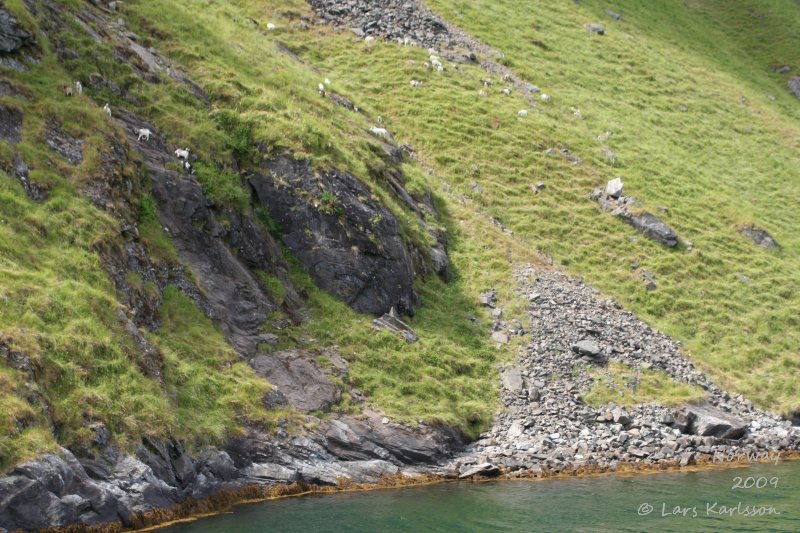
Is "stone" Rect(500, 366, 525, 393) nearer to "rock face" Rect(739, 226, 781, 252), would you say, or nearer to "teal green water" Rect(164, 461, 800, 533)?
"teal green water" Rect(164, 461, 800, 533)

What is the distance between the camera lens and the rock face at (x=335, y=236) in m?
32.3

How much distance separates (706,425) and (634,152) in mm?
26322

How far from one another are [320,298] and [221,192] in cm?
597

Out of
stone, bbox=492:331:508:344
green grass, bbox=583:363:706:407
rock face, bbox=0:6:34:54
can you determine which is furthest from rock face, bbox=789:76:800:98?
rock face, bbox=0:6:34:54

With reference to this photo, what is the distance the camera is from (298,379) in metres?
27.1

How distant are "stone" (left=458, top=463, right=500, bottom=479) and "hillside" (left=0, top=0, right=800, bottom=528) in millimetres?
1403

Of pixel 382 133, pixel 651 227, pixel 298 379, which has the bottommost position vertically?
pixel 298 379

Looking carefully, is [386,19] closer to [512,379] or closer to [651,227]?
[651,227]

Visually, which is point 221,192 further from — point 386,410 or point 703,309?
point 703,309

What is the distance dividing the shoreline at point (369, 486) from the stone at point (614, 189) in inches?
786

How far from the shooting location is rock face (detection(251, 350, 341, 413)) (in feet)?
86.1

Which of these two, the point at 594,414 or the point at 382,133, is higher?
the point at 382,133

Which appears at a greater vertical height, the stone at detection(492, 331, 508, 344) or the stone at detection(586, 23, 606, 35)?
the stone at detection(586, 23, 606, 35)

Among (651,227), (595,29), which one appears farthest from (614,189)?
(595,29)
